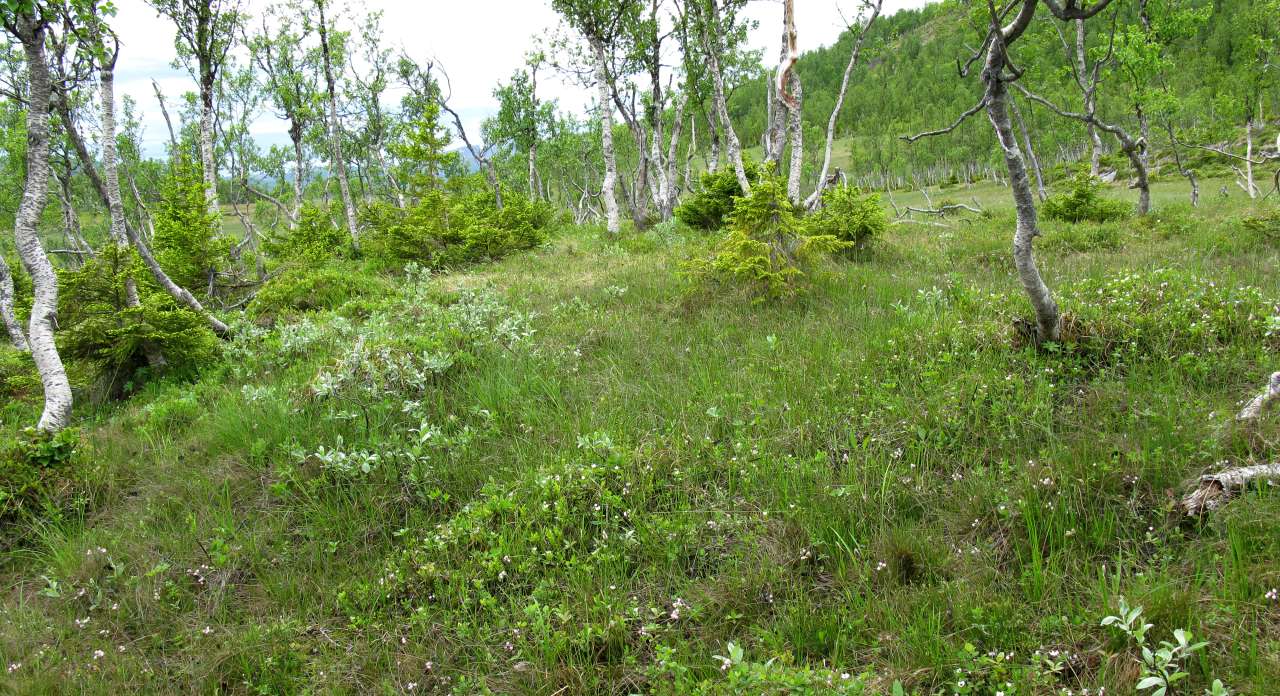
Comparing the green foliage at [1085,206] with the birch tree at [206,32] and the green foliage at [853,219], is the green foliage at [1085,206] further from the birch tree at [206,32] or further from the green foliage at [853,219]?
the birch tree at [206,32]

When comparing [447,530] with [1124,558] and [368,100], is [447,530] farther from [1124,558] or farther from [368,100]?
[368,100]

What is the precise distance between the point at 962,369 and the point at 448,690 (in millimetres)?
4288

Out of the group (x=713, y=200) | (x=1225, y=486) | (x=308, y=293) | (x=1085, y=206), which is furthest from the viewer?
(x=713, y=200)

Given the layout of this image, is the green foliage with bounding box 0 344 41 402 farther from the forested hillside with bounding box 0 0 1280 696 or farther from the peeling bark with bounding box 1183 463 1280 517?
the peeling bark with bounding box 1183 463 1280 517

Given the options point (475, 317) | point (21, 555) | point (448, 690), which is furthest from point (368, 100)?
point (448, 690)

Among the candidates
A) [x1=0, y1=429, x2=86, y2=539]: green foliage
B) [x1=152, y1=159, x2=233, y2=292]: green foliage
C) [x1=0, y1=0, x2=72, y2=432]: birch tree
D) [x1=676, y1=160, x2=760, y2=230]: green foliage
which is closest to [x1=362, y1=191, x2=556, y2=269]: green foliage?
[x1=152, y1=159, x2=233, y2=292]: green foliage

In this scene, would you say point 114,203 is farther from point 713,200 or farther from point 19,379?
point 713,200

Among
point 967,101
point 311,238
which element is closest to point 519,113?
point 311,238

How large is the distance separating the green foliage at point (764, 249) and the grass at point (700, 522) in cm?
162

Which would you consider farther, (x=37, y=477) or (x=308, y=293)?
(x=308, y=293)

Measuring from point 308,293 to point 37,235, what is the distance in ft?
19.5

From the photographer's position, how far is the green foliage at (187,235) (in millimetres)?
12273

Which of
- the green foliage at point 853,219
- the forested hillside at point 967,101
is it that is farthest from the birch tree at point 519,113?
the green foliage at point 853,219

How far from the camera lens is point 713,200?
632 inches
